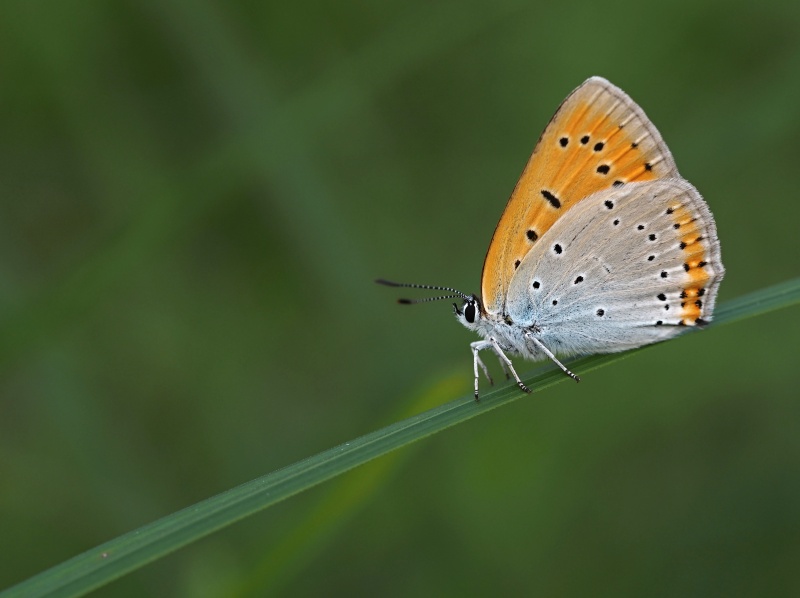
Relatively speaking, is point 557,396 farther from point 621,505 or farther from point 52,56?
point 52,56

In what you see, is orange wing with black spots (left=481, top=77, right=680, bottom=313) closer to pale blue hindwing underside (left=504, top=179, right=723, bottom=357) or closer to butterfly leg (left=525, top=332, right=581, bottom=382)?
pale blue hindwing underside (left=504, top=179, right=723, bottom=357)

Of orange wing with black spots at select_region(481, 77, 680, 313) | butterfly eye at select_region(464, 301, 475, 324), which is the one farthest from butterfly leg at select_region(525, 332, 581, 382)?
orange wing with black spots at select_region(481, 77, 680, 313)

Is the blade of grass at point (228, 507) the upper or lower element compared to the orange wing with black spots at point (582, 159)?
lower

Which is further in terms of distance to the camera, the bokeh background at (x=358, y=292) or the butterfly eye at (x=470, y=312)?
the bokeh background at (x=358, y=292)

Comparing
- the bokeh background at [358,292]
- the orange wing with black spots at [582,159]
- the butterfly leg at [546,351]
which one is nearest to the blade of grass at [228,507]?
the butterfly leg at [546,351]

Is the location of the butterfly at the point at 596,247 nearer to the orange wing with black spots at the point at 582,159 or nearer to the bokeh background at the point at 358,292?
the orange wing with black spots at the point at 582,159

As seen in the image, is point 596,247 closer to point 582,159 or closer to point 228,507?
point 582,159

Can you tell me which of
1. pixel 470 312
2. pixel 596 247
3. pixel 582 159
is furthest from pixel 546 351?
pixel 582 159

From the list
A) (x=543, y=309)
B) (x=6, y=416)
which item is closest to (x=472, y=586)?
(x=543, y=309)
